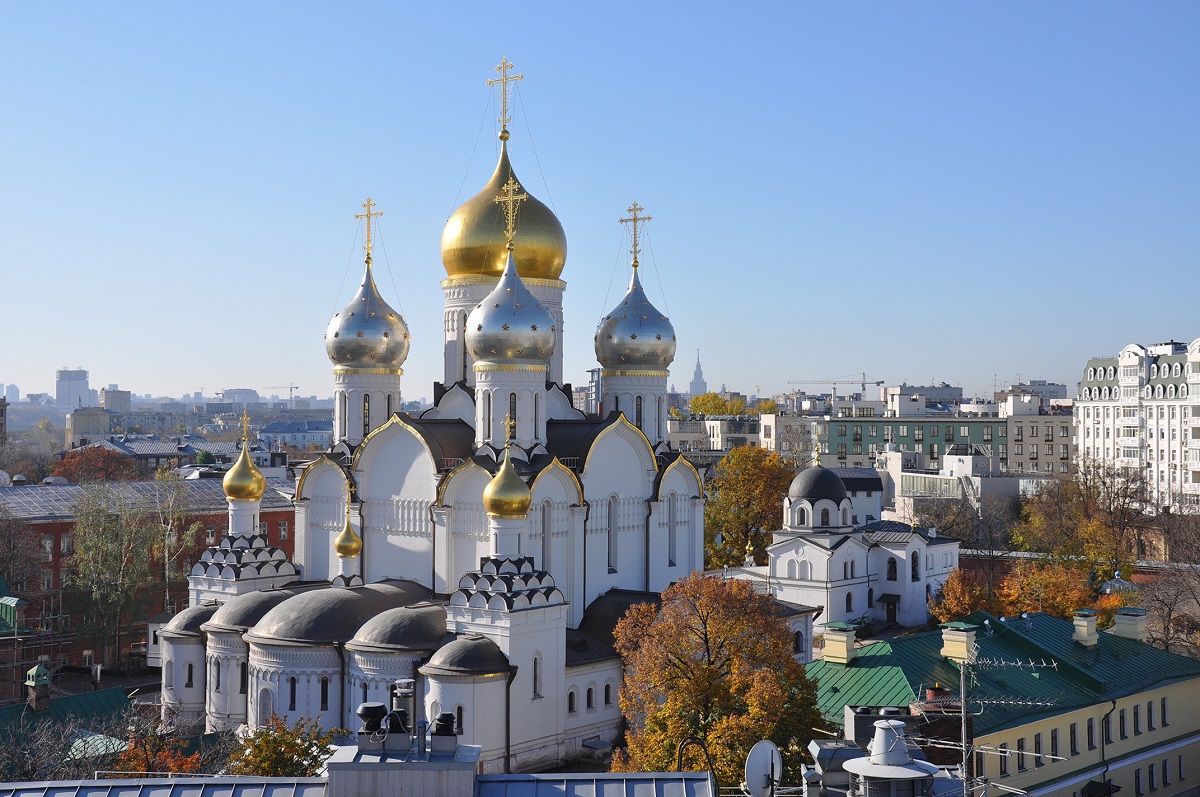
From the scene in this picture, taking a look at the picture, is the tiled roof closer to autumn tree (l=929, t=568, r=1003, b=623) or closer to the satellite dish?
autumn tree (l=929, t=568, r=1003, b=623)

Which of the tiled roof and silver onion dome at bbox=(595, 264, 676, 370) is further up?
silver onion dome at bbox=(595, 264, 676, 370)

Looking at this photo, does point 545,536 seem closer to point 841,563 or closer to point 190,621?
point 190,621

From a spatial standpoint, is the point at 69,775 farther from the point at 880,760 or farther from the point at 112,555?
the point at 112,555

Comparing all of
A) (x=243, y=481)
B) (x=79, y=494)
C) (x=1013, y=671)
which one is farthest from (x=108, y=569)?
(x=1013, y=671)

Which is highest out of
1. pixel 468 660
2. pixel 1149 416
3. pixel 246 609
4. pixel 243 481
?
pixel 1149 416

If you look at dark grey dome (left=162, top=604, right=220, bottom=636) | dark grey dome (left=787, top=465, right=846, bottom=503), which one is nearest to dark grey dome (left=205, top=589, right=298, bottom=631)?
dark grey dome (left=162, top=604, right=220, bottom=636)

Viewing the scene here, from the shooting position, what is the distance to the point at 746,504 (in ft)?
153

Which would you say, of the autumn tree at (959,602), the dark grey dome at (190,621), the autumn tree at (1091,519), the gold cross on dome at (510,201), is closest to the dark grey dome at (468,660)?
the dark grey dome at (190,621)

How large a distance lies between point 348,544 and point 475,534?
2.89 m

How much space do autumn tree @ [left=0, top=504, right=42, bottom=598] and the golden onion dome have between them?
16707mm

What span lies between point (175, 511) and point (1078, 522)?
105ft

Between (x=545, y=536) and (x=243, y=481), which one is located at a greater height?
(x=243, y=481)

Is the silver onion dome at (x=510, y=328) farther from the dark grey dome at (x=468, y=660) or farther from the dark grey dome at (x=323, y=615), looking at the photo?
the dark grey dome at (x=468, y=660)

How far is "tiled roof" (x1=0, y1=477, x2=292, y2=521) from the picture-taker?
38406mm
